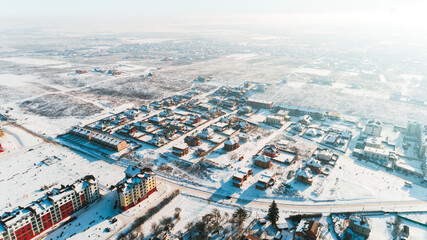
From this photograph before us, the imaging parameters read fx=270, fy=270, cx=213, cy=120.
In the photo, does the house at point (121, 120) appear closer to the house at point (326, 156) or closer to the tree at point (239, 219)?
the tree at point (239, 219)

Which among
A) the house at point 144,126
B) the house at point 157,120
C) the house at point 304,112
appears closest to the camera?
the house at point 144,126

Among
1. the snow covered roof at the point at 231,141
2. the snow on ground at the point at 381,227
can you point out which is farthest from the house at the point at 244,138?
the snow on ground at the point at 381,227

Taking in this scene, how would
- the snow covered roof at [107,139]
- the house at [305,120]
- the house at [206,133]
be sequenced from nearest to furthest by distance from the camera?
the snow covered roof at [107,139], the house at [206,133], the house at [305,120]

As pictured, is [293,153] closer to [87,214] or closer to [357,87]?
[87,214]

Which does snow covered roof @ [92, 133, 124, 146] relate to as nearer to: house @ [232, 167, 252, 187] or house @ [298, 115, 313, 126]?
house @ [232, 167, 252, 187]

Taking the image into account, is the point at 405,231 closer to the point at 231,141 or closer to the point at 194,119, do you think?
the point at 231,141

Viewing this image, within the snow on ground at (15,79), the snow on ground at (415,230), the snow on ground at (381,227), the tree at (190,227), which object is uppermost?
the snow on ground at (15,79)

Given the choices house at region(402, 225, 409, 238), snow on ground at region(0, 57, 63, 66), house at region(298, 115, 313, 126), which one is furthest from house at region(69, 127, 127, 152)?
snow on ground at region(0, 57, 63, 66)

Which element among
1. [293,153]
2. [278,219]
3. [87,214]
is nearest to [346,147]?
[293,153]
